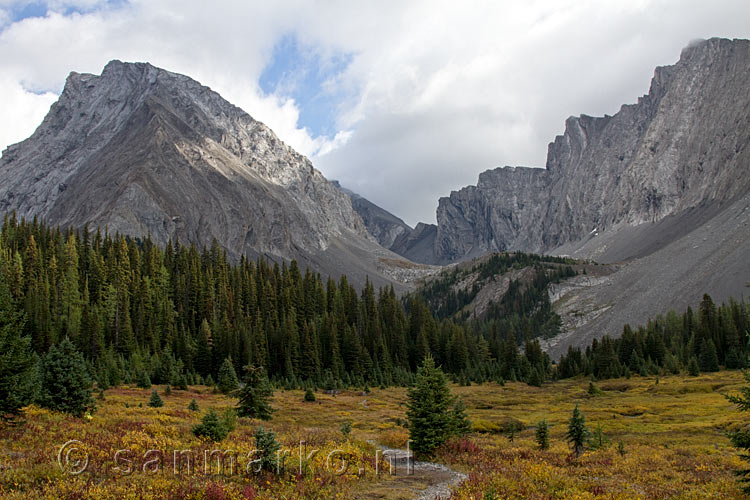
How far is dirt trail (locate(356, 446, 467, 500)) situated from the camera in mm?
18797

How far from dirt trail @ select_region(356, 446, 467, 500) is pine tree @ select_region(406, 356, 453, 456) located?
118cm

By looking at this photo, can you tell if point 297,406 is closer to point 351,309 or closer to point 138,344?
point 138,344

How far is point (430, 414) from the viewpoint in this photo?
27719 mm

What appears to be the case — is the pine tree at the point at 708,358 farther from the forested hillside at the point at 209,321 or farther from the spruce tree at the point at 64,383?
the spruce tree at the point at 64,383

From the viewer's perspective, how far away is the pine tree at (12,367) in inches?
930

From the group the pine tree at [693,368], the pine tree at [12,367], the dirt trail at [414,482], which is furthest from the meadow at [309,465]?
the pine tree at [693,368]

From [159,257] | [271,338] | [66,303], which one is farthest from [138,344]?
[159,257]

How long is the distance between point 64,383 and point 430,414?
22.8 metres

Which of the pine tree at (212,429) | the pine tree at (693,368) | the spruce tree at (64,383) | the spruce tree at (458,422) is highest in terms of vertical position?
the spruce tree at (64,383)

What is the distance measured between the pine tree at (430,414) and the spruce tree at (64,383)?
20.7m

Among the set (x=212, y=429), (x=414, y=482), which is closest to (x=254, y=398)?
(x=212, y=429)

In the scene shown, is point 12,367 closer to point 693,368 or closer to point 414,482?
point 414,482

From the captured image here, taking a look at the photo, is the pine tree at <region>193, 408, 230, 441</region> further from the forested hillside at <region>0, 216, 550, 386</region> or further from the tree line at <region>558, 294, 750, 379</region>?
the tree line at <region>558, 294, 750, 379</region>

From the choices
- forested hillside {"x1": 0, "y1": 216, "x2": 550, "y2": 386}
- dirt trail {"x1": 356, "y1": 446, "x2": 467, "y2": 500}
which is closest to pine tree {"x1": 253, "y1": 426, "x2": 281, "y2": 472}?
dirt trail {"x1": 356, "y1": 446, "x2": 467, "y2": 500}
